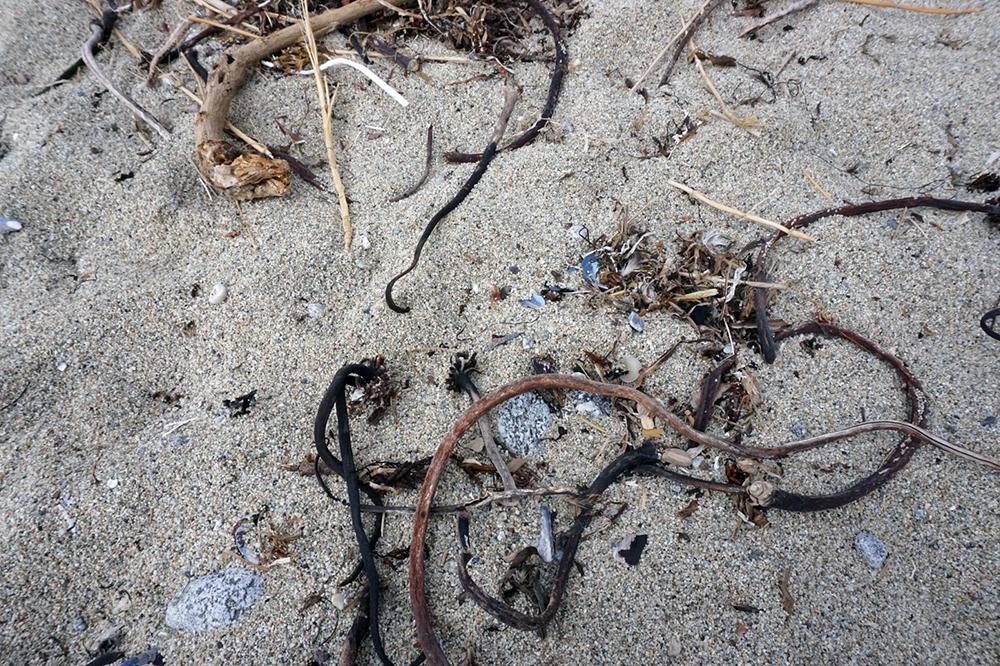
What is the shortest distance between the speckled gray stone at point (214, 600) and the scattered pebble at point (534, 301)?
3.00 ft

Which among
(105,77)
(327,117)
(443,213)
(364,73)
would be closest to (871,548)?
(443,213)

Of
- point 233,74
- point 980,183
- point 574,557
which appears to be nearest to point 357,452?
point 574,557

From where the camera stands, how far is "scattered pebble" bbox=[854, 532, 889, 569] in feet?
4.03

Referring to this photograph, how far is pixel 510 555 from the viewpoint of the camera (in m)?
1.26

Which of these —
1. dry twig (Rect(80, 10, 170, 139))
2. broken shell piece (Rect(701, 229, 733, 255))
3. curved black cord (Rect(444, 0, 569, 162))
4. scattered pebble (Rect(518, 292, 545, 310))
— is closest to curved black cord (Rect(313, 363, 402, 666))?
scattered pebble (Rect(518, 292, 545, 310))

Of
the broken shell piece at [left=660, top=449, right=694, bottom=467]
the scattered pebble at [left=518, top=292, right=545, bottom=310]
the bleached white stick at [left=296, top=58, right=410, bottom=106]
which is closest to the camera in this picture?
the broken shell piece at [left=660, top=449, right=694, bottom=467]

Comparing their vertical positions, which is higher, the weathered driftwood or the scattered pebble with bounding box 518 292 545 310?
the weathered driftwood

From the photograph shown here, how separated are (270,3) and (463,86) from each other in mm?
791

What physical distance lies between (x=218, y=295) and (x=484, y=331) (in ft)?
2.48

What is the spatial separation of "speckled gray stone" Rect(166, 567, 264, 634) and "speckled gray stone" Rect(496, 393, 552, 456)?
0.63 m

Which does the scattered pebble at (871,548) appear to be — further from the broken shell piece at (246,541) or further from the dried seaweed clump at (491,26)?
the dried seaweed clump at (491,26)

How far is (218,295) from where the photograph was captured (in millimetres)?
1568

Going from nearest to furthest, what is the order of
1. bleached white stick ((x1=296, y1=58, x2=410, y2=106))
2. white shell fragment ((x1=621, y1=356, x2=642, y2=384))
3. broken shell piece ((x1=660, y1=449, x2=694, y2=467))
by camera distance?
1. broken shell piece ((x1=660, y1=449, x2=694, y2=467))
2. white shell fragment ((x1=621, y1=356, x2=642, y2=384))
3. bleached white stick ((x1=296, y1=58, x2=410, y2=106))

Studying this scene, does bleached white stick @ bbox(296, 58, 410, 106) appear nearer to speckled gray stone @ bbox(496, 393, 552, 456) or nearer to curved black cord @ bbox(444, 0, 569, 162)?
curved black cord @ bbox(444, 0, 569, 162)
